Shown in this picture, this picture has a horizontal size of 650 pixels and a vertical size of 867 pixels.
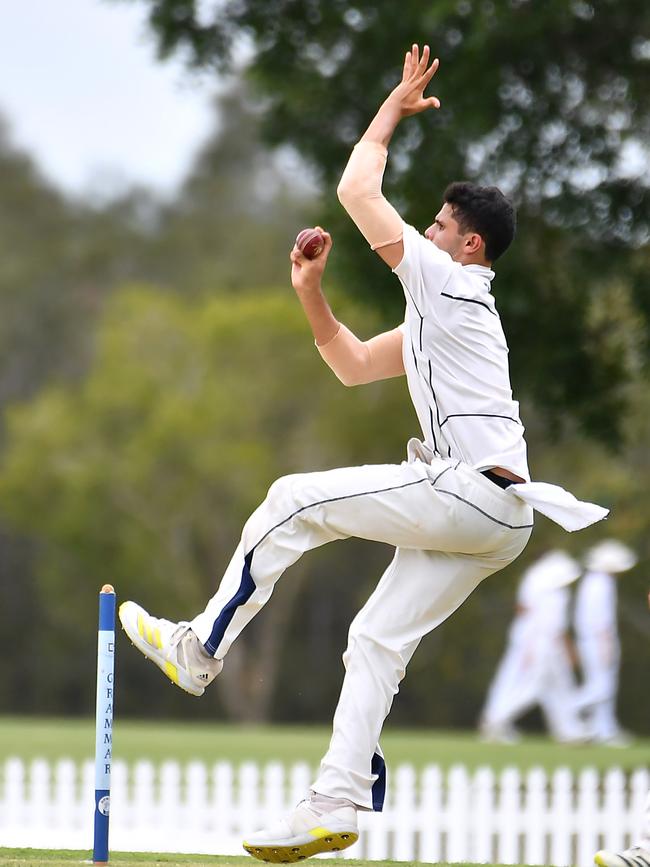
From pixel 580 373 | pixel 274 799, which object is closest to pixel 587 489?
pixel 580 373

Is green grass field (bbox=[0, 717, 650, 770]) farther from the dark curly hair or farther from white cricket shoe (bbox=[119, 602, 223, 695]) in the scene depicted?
Answer: the dark curly hair

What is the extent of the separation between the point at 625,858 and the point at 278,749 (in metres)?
10.2

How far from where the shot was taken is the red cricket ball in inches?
215

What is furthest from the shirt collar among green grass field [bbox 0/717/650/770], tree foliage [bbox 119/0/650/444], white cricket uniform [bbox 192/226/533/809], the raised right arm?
green grass field [bbox 0/717/650/770]

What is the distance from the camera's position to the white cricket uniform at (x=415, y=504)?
5375 mm

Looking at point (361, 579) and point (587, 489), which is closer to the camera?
point (587, 489)

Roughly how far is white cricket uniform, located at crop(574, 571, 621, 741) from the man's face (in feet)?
38.3

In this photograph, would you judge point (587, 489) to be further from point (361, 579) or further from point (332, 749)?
point (332, 749)

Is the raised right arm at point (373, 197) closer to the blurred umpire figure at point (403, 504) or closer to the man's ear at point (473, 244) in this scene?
the blurred umpire figure at point (403, 504)

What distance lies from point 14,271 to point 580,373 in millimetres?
27106

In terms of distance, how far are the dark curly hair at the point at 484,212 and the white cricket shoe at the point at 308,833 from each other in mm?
2063

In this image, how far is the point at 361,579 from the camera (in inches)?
1314

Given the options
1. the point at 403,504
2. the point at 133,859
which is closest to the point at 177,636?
the point at 403,504

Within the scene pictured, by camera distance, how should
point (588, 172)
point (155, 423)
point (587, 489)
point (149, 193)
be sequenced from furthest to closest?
point (149, 193), point (155, 423), point (587, 489), point (588, 172)
